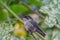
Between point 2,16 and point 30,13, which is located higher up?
point 30,13

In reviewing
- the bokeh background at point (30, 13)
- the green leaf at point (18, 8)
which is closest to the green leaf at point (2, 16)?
the bokeh background at point (30, 13)

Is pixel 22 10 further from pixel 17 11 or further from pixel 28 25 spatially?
pixel 28 25

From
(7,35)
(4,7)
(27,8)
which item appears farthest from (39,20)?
(7,35)

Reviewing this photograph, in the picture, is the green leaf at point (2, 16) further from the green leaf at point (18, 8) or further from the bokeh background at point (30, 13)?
the green leaf at point (18, 8)

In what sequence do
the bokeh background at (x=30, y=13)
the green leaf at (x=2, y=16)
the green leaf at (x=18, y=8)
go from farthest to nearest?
1. the green leaf at (x=18, y=8)
2. the green leaf at (x=2, y=16)
3. the bokeh background at (x=30, y=13)

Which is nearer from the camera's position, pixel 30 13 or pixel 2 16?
A: pixel 2 16

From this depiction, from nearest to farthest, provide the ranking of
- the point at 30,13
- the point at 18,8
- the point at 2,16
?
1. the point at 2,16
2. the point at 18,8
3. the point at 30,13

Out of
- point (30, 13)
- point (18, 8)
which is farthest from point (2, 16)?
point (30, 13)

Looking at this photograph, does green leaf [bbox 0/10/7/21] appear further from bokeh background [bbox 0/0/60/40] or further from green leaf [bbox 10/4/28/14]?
green leaf [bbox 10/4/28/14]

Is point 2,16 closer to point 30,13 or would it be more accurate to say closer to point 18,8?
point 18,8

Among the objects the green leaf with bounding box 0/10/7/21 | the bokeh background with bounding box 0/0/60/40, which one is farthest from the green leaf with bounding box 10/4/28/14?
the green leaf with bounding box 0/10/7/21

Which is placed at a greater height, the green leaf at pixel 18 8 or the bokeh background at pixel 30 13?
the green leaf at pixel 18 8
